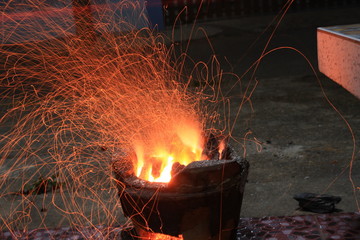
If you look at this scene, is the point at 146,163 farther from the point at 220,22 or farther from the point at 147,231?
the point at 220,22

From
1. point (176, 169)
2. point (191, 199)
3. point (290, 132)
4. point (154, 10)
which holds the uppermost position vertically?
point (154, 10)

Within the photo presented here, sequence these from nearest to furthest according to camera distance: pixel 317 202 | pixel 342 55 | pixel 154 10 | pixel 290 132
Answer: pixel 317 202 → pixel 290 132 → pixel 342 55 → pixel 154 10

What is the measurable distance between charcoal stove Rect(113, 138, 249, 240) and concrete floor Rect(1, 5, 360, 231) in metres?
0.90

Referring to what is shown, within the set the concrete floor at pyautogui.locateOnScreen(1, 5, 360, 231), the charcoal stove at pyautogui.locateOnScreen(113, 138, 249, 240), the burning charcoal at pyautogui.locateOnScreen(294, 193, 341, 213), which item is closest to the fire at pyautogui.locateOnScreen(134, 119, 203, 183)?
the charcoal stove at pyautogui.locateOnScreen(113, 138, 249, 240)

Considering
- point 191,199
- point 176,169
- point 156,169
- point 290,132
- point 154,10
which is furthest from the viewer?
point 154,10

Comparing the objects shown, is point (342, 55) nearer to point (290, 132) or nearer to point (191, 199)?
point (290, 132)

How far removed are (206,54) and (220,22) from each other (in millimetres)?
4379

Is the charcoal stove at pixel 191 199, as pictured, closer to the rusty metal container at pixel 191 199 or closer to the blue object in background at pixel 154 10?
the rusty metal container at pixel 191 199

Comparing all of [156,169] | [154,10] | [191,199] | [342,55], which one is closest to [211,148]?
[156,169]

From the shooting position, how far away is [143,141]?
3.34 m

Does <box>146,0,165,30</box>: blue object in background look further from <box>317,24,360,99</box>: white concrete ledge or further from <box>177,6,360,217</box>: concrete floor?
<box>317,24,360,99</box>: white concrete ledge

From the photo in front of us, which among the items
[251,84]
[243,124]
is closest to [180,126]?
[243,124]

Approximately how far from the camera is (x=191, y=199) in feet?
8.40

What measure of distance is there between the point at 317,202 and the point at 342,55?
3631 millimetres
